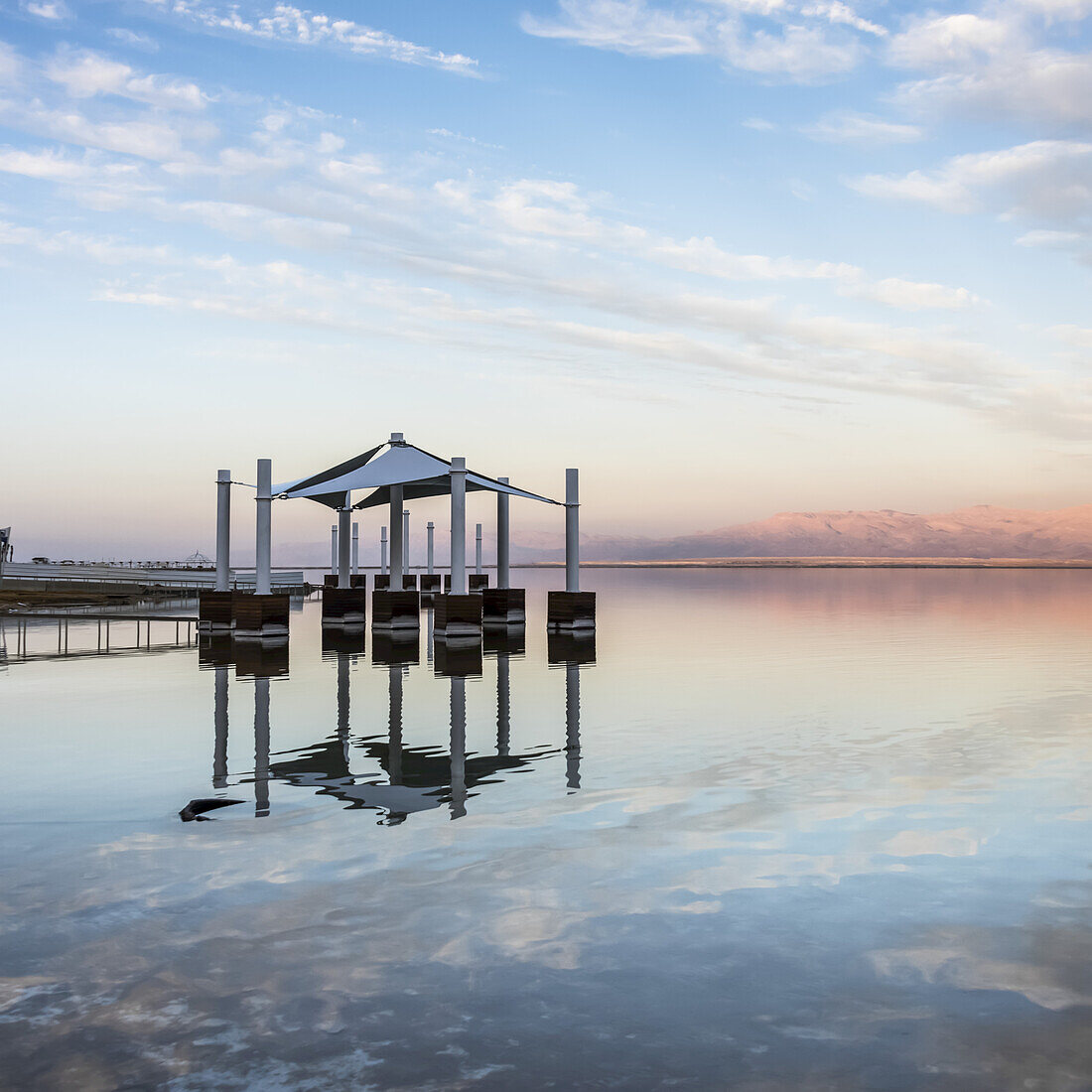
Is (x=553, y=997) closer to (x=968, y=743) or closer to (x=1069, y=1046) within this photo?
(x=1069, y=1046)

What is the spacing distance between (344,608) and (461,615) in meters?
9.23

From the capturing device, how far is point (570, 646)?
30969mm

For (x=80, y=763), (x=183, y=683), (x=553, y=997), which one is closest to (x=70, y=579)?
(x=183, y=683)

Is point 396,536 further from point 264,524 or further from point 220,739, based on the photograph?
point 220,739

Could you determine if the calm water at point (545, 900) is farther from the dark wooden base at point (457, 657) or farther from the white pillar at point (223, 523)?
the white pillar at point (223, 523)

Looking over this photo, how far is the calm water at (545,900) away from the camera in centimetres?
466

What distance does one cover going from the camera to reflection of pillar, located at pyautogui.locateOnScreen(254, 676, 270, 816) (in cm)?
1004

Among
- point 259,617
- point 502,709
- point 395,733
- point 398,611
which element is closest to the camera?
point 395,733

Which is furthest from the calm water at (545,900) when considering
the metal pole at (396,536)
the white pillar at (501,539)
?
the white pillar at (501,539)

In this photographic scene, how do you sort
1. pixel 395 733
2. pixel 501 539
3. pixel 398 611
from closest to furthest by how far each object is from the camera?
pixel 395 733
pixel 398 611
pixel 501 539

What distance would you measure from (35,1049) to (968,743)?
12393 millimetres

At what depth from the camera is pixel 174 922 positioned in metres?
6.37

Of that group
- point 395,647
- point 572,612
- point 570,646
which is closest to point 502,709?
point 395,647

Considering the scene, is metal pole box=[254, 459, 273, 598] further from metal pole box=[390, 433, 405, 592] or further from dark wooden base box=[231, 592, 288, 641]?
metal pole box=[390, 433, 405, 592]
